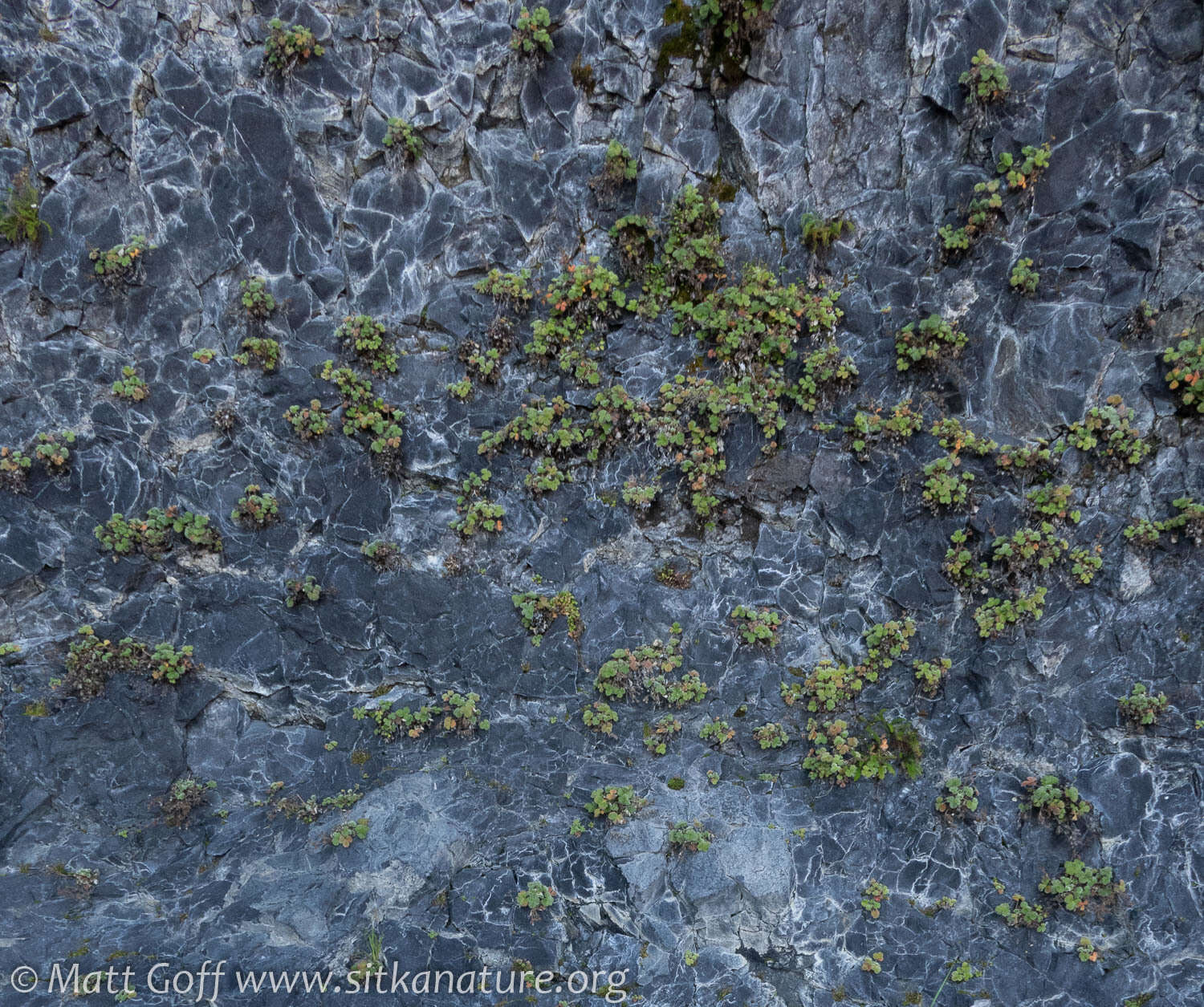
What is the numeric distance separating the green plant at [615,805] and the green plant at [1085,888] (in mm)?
4736

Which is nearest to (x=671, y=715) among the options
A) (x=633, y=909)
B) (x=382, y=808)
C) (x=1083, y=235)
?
(x=633, y=909)

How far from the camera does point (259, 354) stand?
980cm

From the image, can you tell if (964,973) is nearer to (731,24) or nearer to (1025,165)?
(1025,165)

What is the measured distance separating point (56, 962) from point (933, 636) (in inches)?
407

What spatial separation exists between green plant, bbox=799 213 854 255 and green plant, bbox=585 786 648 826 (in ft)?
23.4

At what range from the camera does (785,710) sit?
9.63m

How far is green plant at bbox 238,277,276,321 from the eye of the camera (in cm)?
970

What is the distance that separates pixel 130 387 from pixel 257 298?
1.95 meters

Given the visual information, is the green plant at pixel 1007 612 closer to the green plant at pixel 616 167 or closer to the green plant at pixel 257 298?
the green plant at pixel 616 167

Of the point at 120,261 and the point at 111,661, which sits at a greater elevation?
the point at 120,261

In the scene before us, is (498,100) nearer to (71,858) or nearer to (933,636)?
(933,636)

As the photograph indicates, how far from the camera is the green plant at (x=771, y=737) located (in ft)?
30.8

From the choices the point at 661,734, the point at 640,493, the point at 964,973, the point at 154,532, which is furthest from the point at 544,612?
the point at 964,973

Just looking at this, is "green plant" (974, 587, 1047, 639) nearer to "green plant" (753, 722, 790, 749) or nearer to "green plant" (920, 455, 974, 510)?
"green plant" (920, 455, 974, 510)
